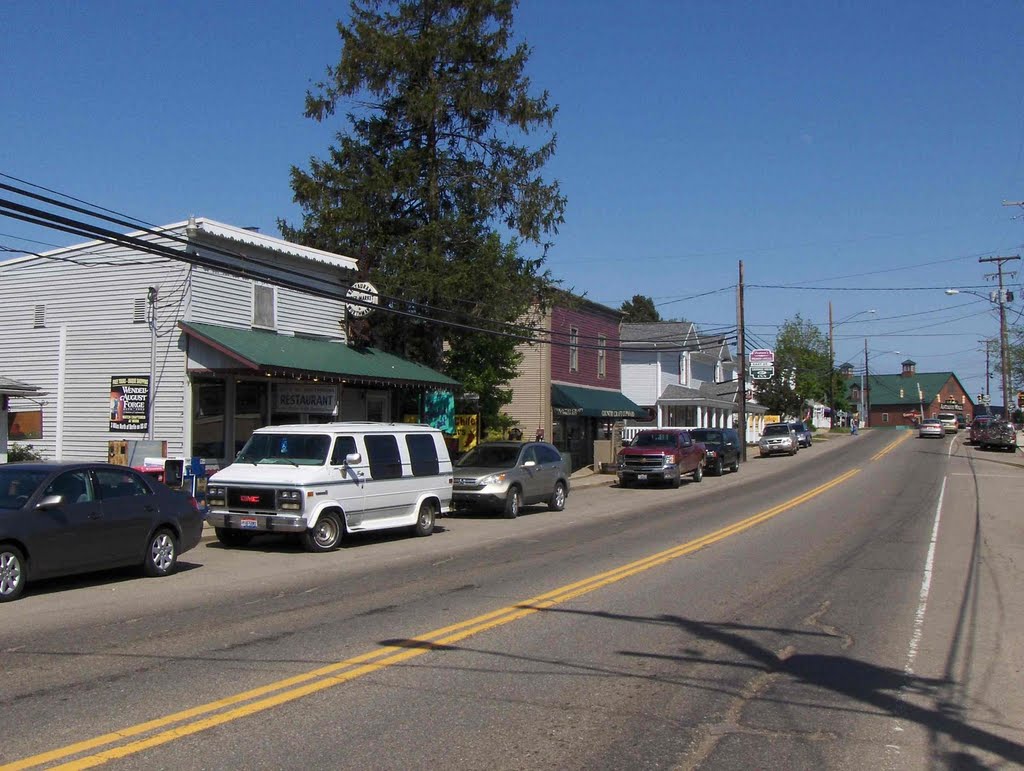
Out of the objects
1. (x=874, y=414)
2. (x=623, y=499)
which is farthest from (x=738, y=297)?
(x=874, y=414)

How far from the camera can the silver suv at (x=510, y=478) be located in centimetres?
2064

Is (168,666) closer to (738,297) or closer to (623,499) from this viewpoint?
(623,499)

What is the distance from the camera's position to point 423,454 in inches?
682

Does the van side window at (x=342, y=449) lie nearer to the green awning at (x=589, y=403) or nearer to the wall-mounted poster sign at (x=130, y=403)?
the wall-mounted poster sign at (x=130, y=403)

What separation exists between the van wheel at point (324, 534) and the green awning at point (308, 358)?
5786mm

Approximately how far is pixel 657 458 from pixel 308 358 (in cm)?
1288

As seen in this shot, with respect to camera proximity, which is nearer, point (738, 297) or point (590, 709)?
point (590, 709)

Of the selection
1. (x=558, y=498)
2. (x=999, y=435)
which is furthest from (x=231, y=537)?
(x=999, y=435)

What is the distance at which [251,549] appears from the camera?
601 inches

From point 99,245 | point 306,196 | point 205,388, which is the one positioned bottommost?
point 205,388

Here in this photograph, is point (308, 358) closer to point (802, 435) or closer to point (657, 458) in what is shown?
point (657, 458)

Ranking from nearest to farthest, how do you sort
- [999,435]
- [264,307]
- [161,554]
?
1. [161,554]
2. [264,307]
3. [999,435]

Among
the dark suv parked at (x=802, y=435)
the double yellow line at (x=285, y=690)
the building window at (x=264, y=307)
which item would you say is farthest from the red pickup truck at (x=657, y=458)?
the dark suv parked at (x=802, y=435)

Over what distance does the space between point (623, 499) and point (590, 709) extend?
20.4m
